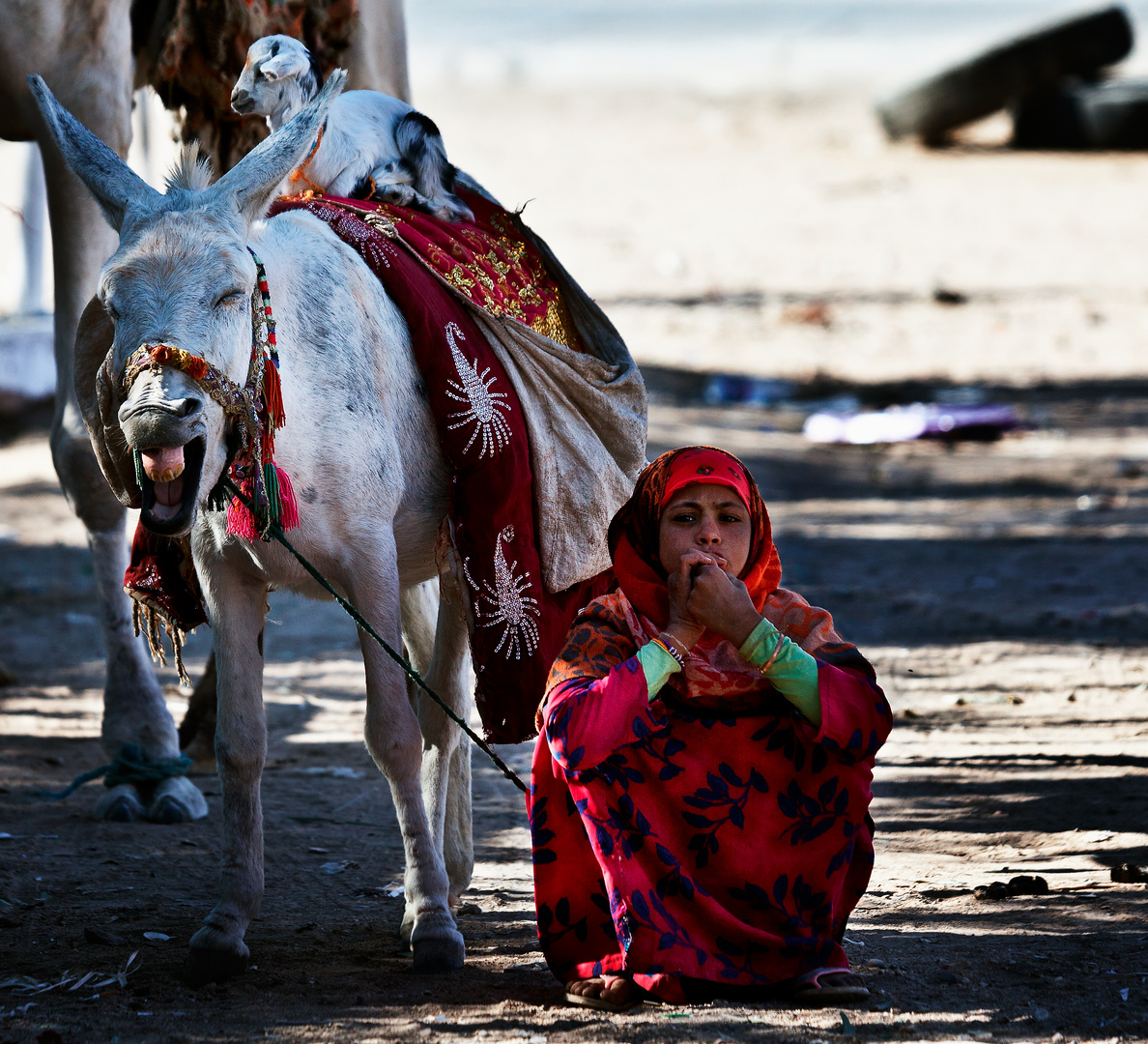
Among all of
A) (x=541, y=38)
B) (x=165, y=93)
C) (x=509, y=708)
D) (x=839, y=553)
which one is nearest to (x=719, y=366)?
(x=839, y=553)

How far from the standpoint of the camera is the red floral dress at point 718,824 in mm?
3131

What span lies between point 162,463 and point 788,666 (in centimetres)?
131

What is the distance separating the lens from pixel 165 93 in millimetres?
5262

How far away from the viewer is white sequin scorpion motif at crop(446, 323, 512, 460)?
375cm

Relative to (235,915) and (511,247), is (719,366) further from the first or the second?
(235,915)

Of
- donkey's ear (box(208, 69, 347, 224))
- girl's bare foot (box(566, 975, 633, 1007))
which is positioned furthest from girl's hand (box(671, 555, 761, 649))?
donkey's ear (box(208, 69, 347, 224))

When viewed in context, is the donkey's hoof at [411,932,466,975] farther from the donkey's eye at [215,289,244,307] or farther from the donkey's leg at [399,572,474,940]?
the donkey's eye at [215,289,244,307]

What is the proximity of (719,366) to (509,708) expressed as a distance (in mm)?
9953

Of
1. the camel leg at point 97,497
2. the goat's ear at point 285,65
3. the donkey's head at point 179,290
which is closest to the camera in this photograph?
the donkey's head at point 179,290

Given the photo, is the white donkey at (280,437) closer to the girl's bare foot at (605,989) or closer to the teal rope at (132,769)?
the girl's bare foot at (605,989)

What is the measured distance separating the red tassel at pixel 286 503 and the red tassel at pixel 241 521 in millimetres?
66

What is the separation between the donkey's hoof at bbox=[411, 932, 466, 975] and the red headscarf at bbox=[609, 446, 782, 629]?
0.91m

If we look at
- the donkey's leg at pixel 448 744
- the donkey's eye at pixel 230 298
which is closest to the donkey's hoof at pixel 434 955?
the donkey's leg at pixel 448 744

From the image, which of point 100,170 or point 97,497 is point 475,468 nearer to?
point 100,170
